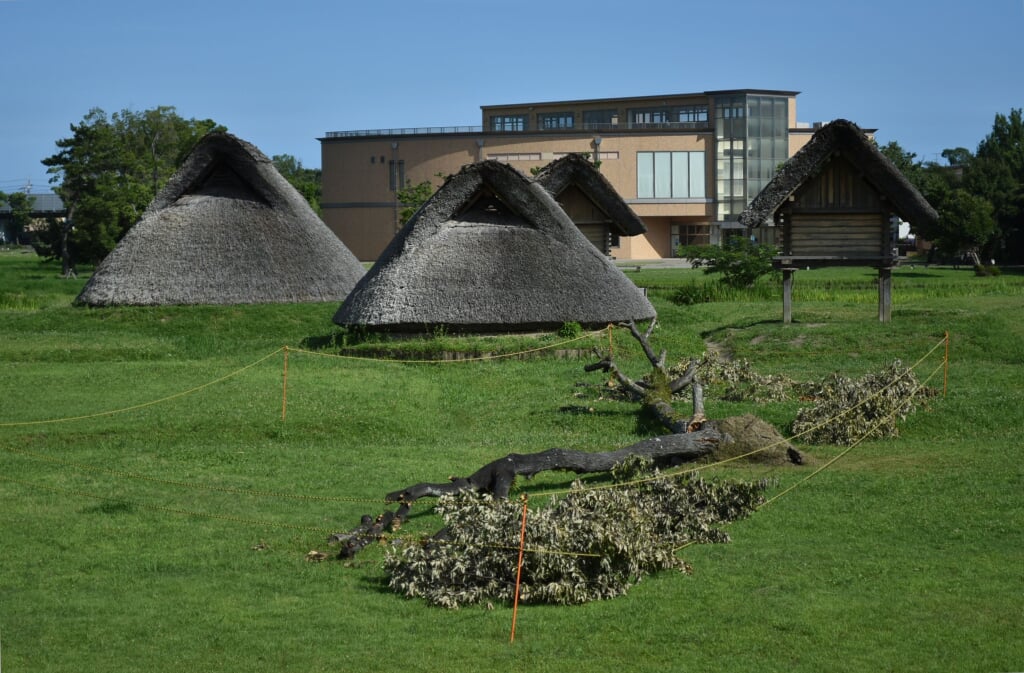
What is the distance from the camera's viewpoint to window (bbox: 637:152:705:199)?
252 ft

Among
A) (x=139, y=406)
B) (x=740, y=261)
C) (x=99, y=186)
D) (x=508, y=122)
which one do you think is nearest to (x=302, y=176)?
(x=508, y=122)

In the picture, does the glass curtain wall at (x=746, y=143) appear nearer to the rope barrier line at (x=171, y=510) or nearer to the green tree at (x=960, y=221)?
the green tree at (x=960, y=221)

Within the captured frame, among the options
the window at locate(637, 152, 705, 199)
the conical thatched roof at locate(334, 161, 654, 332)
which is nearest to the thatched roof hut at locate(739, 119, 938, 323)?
the conical thatched roof at locate(334, 161, 654, 332)

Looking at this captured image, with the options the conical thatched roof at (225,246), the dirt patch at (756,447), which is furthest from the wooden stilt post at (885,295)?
the conical thatched roof at (225,246)

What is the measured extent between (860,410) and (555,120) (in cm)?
7739

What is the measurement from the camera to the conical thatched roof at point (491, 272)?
81.8 ft

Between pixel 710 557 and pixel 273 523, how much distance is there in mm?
4091

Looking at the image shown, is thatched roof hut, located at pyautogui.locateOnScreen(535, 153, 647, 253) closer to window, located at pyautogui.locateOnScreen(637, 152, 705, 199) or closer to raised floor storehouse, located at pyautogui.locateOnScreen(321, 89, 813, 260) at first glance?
raised floor storehouse, located at pyautogui.locateOnScreen(321, 89, 813, 260)

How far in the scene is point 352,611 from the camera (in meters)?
9.11

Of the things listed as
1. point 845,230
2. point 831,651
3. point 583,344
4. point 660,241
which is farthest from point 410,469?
point 660,241

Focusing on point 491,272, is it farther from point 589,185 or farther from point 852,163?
point 852,163

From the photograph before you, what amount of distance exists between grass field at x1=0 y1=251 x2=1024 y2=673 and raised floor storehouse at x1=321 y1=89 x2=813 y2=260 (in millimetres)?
52865

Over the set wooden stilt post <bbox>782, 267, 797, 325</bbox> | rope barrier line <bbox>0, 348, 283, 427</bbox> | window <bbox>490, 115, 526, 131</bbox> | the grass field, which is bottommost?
the grass field

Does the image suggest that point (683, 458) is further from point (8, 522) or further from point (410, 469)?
point (8, 522)
